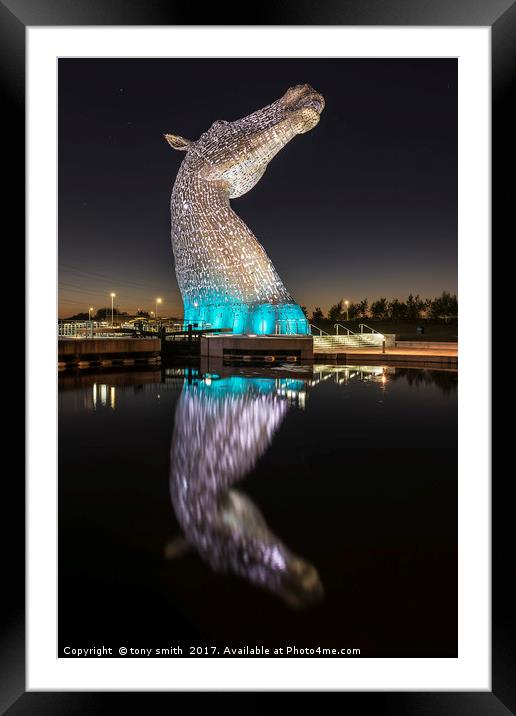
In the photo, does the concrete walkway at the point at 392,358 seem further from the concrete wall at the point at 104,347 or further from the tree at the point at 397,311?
the tree at the point at 397,311

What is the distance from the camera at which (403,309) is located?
2942 cm

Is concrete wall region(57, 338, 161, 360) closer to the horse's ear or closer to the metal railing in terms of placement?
the metal railing

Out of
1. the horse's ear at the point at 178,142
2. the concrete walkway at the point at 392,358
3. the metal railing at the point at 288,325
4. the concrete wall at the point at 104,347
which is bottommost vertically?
the concrete walkway at the point at 392,358

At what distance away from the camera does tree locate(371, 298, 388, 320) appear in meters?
32.9

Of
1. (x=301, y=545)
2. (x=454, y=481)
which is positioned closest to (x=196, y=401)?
(x=454, y=481)

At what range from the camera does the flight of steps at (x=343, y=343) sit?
15.3 m

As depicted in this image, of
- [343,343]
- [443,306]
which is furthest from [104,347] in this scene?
[443,306]

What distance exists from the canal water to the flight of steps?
1038cm

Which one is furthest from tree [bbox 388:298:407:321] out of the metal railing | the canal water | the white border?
the white border

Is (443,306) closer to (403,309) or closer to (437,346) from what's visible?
(403,309)
